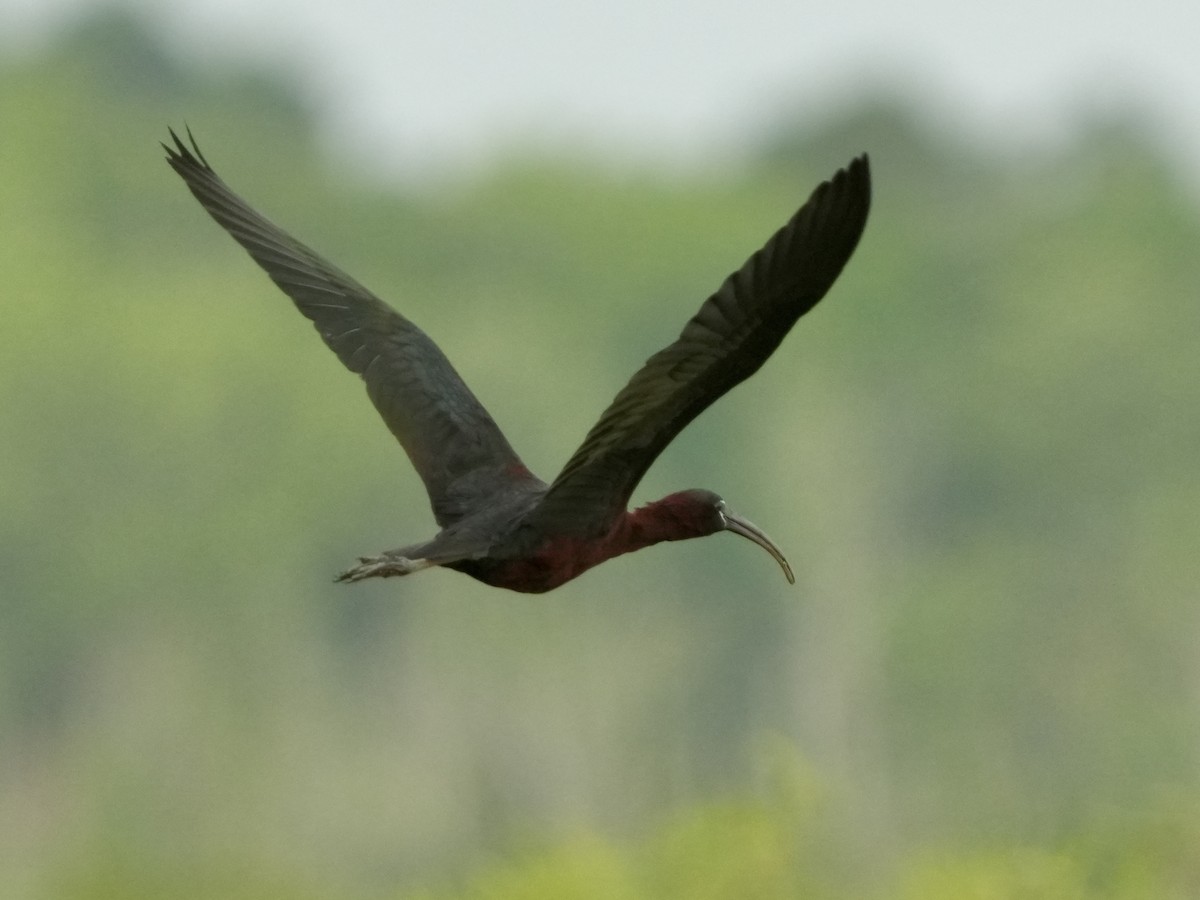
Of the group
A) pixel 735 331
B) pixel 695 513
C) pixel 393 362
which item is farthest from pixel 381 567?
pixel 393 362

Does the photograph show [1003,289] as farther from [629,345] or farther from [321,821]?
[321,821]

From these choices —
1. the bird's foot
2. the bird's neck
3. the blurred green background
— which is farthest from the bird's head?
the blurred green background

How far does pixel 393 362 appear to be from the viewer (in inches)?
571

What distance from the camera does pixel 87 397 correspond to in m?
111

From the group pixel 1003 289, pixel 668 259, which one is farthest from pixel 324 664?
pixel 1003 289

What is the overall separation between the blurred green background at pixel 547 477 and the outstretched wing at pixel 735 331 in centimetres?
3773

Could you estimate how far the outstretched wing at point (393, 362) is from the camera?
13.7 metres

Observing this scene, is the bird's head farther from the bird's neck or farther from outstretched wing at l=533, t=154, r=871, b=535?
outstretched wing at l=533, t=154, r=871, b=535

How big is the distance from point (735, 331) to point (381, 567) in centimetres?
177

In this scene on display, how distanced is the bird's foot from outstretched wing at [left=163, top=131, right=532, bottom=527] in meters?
1.23

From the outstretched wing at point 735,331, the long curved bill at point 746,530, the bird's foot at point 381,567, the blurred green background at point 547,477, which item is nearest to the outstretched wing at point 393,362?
the long curved bill at point 746,530

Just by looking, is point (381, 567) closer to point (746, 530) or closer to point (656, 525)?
point (656, 525)

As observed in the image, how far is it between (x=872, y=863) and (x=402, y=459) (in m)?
67.5

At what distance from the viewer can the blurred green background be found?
8550 cm
